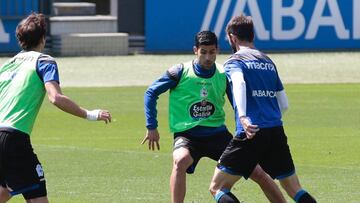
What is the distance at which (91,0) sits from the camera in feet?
129

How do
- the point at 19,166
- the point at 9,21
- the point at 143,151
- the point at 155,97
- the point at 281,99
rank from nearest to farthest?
1. the point at 19,166
2. the point at 281,99
3. the point at 155,97
4. the point at 143,151
5. the point at 9,21

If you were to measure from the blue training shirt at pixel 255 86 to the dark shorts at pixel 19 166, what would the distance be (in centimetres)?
183

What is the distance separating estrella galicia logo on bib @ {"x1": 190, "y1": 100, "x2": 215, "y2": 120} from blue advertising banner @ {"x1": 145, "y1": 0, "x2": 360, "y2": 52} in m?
23.2

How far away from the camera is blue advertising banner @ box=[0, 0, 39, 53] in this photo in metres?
32.8

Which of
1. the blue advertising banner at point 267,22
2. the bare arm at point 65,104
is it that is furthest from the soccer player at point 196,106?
the blue advertising banner at point 267,22

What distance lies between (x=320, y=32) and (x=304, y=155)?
19.2 meters

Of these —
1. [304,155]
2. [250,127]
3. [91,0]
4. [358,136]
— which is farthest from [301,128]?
[91,0]

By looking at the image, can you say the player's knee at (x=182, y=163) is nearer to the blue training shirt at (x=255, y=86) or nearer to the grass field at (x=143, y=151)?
the blue training shirt at (x=255, y=86)

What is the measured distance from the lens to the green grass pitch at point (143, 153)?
13102 mm

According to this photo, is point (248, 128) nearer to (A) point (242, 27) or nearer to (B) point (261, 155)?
(B) point (261, 155)

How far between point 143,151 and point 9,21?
1669 cm

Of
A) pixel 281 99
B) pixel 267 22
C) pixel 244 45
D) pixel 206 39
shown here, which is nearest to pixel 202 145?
pixel 206 39

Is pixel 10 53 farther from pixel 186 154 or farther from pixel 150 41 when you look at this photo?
pixel 186 154

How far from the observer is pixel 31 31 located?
9539 millimetres
